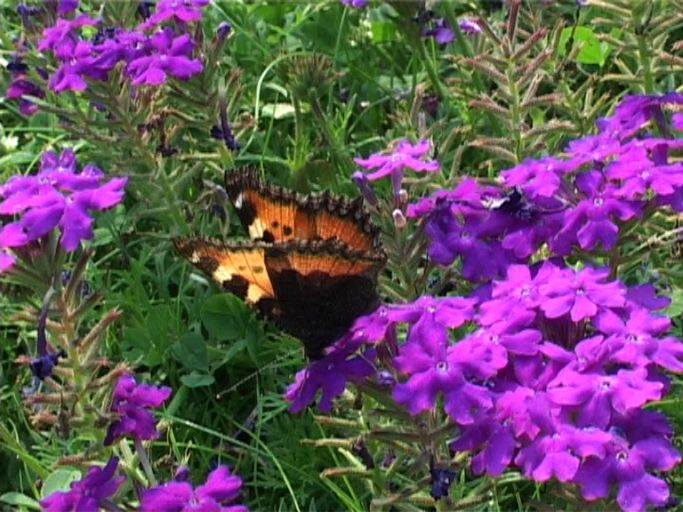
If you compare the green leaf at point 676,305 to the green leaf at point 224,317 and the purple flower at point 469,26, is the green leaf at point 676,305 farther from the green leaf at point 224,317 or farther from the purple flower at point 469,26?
the green leaf at point 224,317

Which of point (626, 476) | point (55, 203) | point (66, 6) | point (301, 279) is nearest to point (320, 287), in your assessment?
point (301, 279)

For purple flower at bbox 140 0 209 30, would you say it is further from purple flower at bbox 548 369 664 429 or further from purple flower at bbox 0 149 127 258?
purple flower at bbox 548 369 664 429

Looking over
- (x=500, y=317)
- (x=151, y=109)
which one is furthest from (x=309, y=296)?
(x=151, y=109)

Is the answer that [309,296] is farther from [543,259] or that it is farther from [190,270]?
[190,270]

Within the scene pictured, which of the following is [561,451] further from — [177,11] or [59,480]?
[177,11]

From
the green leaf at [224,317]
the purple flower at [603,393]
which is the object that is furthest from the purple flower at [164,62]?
the purple flower at [603,393]
